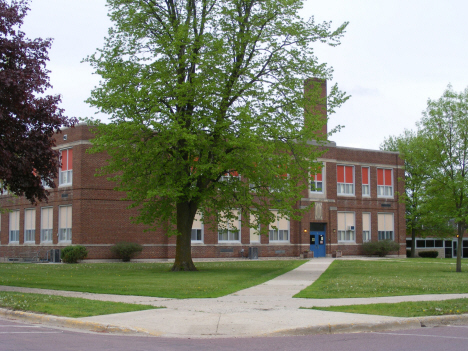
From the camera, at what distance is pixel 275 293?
1712 centimetres

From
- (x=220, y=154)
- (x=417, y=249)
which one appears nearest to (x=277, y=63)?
(x=220, y=154)

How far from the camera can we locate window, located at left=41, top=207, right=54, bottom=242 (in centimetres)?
4169

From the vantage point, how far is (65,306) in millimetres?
13258

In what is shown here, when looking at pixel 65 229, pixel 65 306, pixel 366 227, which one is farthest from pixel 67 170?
pixel 65 306

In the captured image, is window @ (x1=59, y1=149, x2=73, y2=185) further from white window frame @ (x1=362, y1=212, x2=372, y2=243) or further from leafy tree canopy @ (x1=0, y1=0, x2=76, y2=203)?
white window frame @ (x1=362, y1=212, x2=372, y2=243)

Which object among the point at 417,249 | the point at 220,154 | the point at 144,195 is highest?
the point at 220,154

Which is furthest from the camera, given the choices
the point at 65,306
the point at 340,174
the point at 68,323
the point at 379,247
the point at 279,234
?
the point at 340,174

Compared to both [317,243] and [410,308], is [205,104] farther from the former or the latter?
[317,243]

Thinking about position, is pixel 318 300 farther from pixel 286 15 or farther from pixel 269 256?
pixel 269 256

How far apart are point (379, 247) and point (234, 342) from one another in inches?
1706

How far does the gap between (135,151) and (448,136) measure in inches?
610

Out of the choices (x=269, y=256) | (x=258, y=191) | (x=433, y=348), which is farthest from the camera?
(x=269, y=256)

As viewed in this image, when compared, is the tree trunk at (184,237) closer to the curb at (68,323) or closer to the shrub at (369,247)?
the curb at (68,323)

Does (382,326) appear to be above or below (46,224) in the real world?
below
